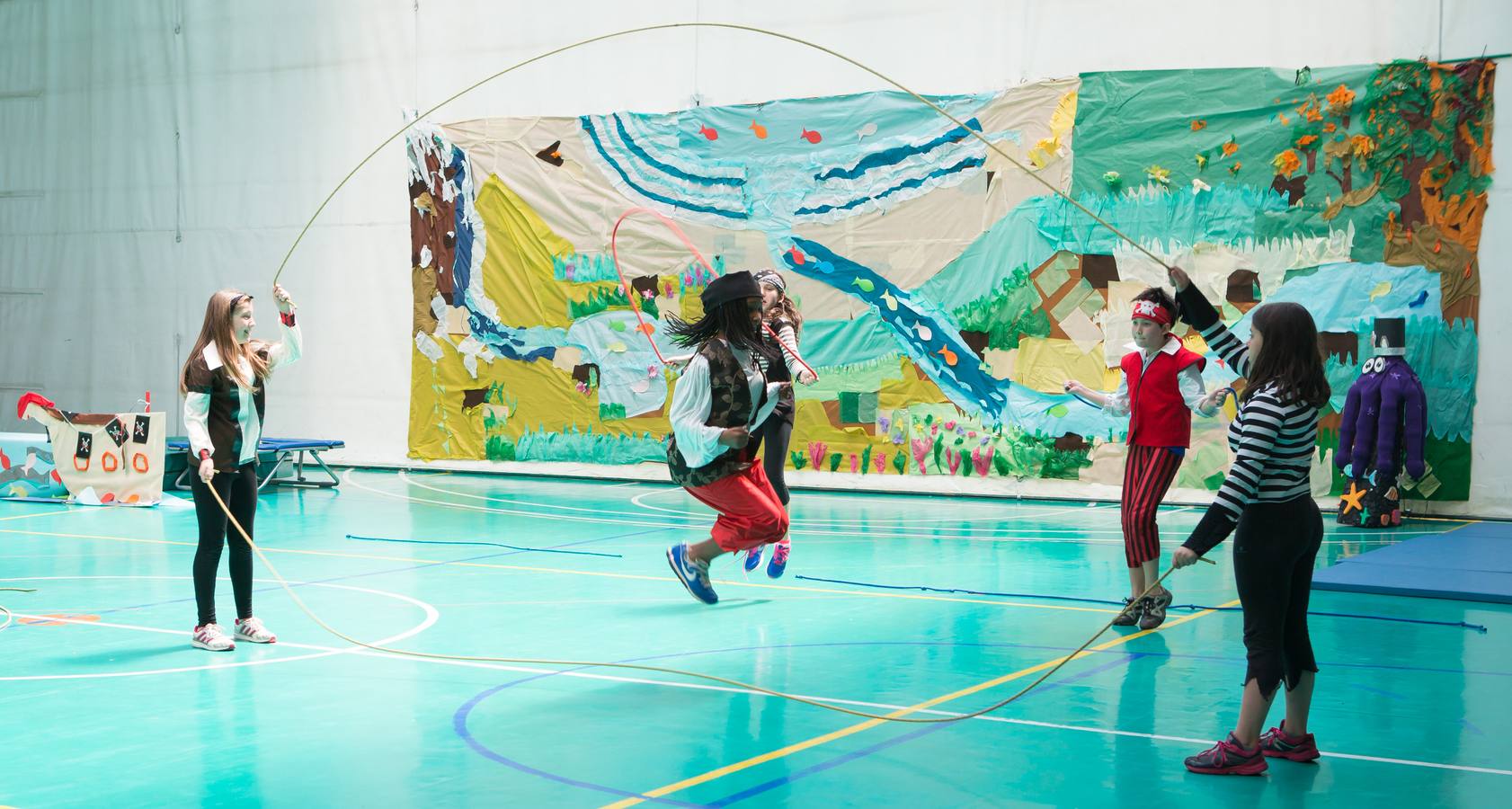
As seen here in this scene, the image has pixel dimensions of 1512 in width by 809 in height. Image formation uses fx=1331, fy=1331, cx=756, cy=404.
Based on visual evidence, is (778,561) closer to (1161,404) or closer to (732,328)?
(732,328)

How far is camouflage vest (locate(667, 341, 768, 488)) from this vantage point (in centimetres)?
661

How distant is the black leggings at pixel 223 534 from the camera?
6.33 meters

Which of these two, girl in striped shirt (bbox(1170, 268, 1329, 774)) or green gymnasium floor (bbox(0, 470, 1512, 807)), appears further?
girl in striped shirt (bbox(1170, 268, 1329, 774))

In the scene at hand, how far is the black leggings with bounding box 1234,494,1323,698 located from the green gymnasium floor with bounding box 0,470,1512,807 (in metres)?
0.35

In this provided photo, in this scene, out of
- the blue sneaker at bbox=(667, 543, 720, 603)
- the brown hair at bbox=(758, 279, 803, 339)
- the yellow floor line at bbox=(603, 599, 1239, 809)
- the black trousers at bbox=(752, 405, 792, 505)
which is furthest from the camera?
the brown hair at bbox=(758, 279, 803, 339)

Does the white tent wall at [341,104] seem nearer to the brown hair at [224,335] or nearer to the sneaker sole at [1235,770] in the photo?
the sneaker sole at [1235,770]

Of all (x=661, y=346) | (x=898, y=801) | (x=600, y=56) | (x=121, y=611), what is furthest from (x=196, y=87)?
(x=898, y=801)

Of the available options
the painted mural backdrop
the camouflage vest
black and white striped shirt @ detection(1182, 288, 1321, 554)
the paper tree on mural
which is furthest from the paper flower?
black and white striped shirt @ detection(1182, 288, 1321, 554)

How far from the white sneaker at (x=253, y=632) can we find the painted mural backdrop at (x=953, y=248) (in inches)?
315

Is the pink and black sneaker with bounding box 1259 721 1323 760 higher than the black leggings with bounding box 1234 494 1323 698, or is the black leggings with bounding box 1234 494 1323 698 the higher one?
the black leggings with bounding box 1234 494 1323 698

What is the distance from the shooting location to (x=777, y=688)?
5441 mm

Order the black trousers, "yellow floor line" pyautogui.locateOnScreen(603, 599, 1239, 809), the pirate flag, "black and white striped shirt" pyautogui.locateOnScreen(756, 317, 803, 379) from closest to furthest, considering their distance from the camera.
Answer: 1. "yellow floor line" pyautogui.locateOnScreen(603, 599, 1239, 809)
2. "black and white striped shirt" pyautogui.locateOnScreen(756, 317, 803, 379)
3. the black trousers
4. the pirate flag

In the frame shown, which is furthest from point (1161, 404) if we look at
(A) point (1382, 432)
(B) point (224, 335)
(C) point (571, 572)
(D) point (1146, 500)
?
(A) point (1382, 432)

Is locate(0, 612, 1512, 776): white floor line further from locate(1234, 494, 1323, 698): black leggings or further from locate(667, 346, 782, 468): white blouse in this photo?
locate(667, 346, 782, 468): white blouse
